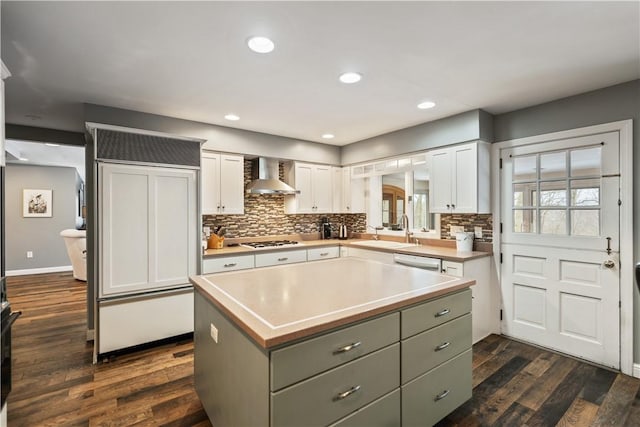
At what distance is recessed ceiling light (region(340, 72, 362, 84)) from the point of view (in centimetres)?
240

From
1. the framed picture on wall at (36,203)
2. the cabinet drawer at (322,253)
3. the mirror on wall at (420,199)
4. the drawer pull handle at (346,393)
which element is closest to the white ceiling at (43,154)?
the framed picture on wall at (36,203)

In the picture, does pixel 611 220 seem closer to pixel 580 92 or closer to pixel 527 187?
pixel 527 187

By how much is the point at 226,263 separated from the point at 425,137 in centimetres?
276

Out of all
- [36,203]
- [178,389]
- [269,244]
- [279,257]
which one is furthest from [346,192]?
[36,203]

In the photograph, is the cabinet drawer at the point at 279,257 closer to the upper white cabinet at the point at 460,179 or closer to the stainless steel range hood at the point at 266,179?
the stainless steel range hood at the point at 266,179

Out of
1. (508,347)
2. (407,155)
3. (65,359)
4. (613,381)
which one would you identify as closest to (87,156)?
(65,359)

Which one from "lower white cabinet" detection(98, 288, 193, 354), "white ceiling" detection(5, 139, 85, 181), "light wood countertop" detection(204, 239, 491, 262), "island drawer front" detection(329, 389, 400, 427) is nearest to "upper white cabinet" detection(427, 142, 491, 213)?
"light wood countertop" detection(204, 239, 491, 262)

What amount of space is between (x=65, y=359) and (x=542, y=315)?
456cm

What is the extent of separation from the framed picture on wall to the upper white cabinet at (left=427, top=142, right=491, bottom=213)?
25.4 feet

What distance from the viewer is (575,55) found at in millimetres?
2131

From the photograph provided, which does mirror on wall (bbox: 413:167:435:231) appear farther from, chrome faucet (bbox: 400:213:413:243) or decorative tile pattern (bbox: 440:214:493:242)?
decorative tile pattern (bbox: 440:214:493:242)

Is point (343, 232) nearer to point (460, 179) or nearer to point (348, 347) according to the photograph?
point (460, 179)

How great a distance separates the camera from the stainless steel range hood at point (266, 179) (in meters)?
4.12

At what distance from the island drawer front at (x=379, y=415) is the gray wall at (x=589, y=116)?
239 centimetres
